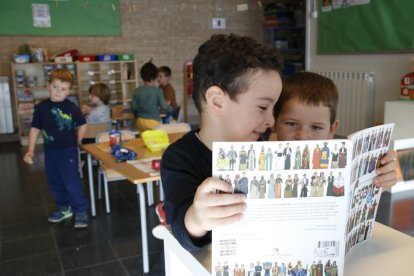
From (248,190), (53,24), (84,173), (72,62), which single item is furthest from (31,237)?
(53,24)

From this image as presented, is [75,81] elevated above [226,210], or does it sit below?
above

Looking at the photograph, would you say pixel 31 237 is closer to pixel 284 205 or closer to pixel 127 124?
pixel 284 205

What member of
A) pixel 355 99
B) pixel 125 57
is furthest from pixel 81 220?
pixel 125 57

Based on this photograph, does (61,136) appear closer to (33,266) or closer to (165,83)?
(33,266)

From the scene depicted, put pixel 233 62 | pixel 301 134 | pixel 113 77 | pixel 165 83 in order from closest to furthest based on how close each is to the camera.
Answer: pixel 233 62 → pixel 301 134 → pixel 165 83 → pixel 113 77

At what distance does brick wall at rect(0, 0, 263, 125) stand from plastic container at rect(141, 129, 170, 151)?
5301 millimetres

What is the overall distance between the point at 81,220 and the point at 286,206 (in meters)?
2.91

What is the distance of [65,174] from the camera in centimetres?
325

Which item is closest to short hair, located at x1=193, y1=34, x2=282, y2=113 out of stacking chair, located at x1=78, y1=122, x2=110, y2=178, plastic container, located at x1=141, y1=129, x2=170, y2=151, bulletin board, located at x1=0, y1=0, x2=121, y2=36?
plastic container, located at x1=141, y1=129, x2=170, y2=151

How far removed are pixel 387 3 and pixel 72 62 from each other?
5315 mm

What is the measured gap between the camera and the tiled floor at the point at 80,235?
266 cm

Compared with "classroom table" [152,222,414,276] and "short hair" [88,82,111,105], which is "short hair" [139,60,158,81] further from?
"classroom table" [152,222,414,276]

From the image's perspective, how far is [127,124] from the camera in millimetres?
7207

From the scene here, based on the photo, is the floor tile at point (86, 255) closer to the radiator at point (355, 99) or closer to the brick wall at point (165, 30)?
the radiator at point (355, 99)
